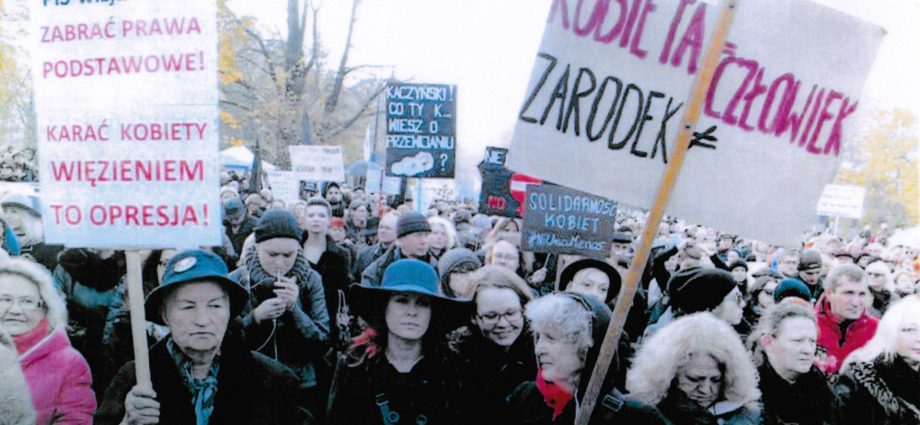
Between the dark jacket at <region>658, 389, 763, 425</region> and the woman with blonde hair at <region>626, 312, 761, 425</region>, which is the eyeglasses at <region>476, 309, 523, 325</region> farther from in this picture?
the dark jacket at <region>658, 389, 763, 425</region>

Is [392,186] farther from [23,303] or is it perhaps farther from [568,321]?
[568,321]

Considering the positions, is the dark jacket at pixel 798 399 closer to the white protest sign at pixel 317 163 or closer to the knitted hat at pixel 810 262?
the knitted hat at pixel 810 262

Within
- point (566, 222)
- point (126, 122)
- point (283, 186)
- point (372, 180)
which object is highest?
point (126, 122)

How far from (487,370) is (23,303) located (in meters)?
1.96

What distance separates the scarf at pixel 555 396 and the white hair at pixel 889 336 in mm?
1818

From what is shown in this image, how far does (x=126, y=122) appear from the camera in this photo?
2.81 metres

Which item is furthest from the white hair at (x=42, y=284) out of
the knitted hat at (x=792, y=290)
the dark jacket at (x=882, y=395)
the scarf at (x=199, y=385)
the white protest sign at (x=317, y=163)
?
the white protest sign at (x=317, y=163)

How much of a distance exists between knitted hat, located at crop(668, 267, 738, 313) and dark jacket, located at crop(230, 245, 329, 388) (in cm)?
197

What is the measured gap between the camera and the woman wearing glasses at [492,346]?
3352mm

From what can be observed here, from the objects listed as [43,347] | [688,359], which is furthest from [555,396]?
[43,347]

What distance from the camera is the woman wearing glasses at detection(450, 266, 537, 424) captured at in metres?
3.35

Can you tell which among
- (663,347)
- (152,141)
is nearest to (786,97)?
(663,347)

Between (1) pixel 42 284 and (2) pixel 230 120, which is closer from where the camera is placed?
(1) pixel 42 284

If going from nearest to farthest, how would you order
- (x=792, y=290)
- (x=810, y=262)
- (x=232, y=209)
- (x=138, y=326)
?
1. (x=138, y=326)
2. (x=792, y=290)
3. (x=810, y=262)
4. (x=232, y=209)
